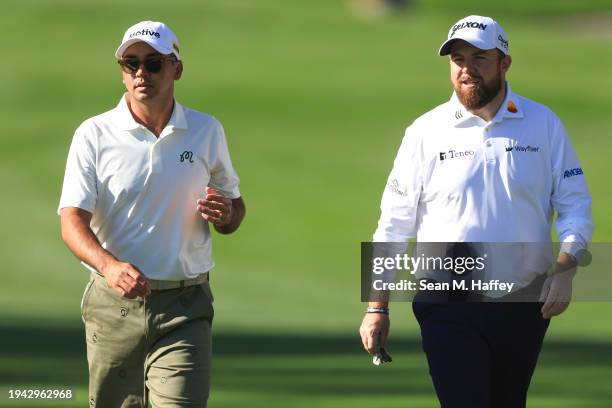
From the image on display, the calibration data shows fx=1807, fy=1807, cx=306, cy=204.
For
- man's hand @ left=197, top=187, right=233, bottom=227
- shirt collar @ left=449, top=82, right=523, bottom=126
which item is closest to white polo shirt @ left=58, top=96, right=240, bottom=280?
man's hand @ left=197, top=187, right=233, bottom=227

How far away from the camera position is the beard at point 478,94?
8.34m

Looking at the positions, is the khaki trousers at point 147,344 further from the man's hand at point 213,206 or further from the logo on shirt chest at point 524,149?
the logo on shirt chest at point 524,149

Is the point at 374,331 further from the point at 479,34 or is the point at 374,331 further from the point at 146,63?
the point at 146,63

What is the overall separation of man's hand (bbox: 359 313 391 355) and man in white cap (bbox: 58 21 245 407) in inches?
32.5

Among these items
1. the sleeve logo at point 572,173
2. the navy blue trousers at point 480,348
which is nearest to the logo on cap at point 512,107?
the sleeve logo at point 572,173

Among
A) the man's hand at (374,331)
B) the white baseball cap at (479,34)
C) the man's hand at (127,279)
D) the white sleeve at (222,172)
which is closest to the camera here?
the man's hand at (127,279)

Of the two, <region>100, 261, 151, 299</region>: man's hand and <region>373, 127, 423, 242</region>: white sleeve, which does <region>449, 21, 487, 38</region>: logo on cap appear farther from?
<region>100, 261, 151, 299</region>: man's hand

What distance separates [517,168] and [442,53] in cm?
66

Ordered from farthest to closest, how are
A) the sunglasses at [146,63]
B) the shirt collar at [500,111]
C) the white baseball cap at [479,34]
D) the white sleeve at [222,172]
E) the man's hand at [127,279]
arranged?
the white sleeve at [222,172]
the sunglasses at [146,63]
the shirt collar at [500,111]
the white baseball cap at [479,34]
the man's hand at [127,279]

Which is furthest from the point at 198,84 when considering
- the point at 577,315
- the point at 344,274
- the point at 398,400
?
the point at 398,400

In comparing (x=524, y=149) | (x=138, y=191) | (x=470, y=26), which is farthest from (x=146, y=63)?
(x=524, y=149)

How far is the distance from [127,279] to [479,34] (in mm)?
1952

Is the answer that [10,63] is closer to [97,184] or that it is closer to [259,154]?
[259,154]

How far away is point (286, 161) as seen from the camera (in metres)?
32.4
